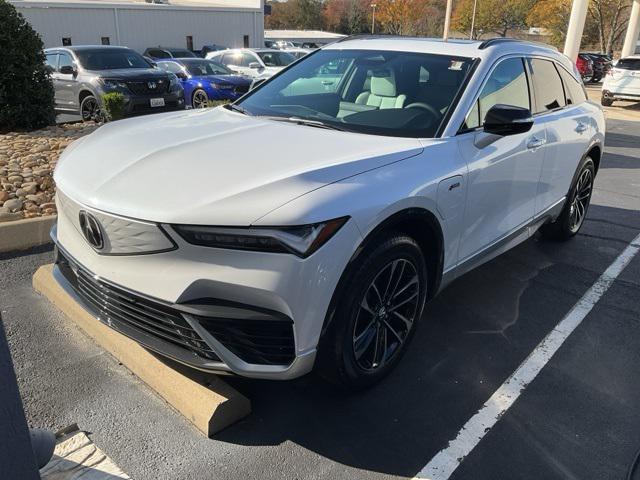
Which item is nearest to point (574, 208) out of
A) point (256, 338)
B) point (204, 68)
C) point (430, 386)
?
point (430, 386)

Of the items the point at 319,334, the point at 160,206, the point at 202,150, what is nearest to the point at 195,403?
the point at 319,334

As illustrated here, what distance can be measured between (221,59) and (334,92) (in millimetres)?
14897

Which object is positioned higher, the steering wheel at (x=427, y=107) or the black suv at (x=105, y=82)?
the steering wheel at (x=427, y=107)

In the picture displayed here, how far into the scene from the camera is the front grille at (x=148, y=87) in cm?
1058

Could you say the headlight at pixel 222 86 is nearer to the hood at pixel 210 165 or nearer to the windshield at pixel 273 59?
the windshield at pixel 273 59

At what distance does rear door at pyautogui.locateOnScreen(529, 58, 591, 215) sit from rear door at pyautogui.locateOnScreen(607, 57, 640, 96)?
626 inches

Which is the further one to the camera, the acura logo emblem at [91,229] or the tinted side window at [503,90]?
the tinted side window at [503,90]

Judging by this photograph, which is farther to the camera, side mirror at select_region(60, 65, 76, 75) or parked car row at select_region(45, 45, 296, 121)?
side mirror at select_region(60, 65, 76, 75)

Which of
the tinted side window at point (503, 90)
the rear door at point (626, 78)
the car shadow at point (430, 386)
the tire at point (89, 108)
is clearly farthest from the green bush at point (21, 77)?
the rear door at point (626, 78)

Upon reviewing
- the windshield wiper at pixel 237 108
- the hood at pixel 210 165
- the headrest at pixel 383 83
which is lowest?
the hood at pixel 210 165

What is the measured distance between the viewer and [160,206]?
2.34m

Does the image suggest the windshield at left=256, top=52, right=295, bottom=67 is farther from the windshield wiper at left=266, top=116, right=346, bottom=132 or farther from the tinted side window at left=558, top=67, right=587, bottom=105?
the windshield wiper at left=266, top=116, right=346, bottom=132

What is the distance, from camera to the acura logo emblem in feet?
8.27

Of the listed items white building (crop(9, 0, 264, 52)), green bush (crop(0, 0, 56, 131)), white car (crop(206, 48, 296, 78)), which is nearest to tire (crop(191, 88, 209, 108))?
white car (crop(206, 48, 296, 78))
